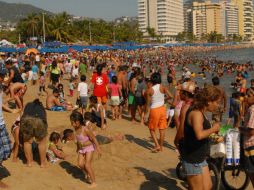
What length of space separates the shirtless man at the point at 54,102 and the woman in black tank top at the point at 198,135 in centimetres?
783

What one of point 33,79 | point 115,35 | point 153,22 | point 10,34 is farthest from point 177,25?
point 33,79

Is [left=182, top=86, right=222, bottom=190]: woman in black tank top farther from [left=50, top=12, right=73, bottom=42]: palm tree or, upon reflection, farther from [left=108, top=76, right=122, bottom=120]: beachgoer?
[left=50, top=12, right=73, bottom=42]: palm tree

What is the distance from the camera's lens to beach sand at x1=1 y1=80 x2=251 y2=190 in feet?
19.0

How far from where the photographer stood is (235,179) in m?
5.66

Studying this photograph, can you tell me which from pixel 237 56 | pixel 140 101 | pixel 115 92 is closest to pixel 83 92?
pixel 115 92

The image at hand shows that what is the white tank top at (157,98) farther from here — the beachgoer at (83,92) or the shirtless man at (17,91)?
the beachgoer at (83,92)

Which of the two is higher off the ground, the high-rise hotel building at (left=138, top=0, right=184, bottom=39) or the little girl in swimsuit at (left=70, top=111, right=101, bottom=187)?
the high-rise hotel building at (left=138, top=0, right=184, bottom=39)

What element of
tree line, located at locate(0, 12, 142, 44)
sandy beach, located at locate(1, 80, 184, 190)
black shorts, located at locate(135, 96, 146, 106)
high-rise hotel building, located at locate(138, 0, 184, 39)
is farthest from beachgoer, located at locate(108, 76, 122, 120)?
high-rise hotel building, located at locate(138, 0, 184, 39)

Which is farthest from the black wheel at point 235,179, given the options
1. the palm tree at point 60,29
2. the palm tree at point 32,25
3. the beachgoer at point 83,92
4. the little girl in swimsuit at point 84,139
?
the palm tree at point 32,25

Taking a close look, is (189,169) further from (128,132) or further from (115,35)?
(115,35)

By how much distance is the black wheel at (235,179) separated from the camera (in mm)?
5625

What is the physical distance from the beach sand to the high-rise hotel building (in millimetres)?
160423

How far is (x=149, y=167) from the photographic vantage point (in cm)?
692

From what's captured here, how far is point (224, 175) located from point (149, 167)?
60.7 inches
